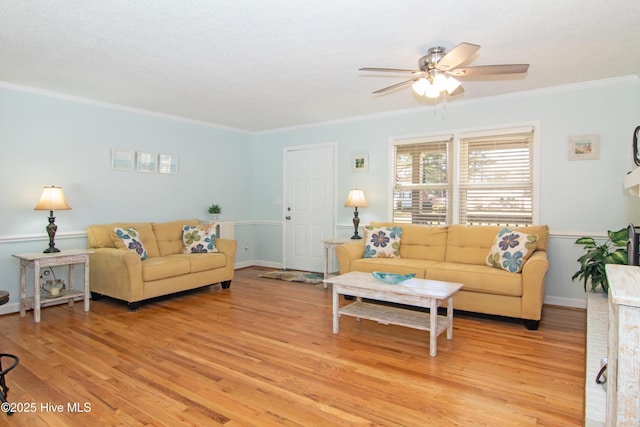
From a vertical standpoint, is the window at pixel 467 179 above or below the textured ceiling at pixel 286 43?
below

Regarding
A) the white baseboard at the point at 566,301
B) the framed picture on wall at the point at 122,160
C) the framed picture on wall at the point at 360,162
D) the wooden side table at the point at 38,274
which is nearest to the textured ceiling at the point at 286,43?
the framed picture on wall at the point at 122,160

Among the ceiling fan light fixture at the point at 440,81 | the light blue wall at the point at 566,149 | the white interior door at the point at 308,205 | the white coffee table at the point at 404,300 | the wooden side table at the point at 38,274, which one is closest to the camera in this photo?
the ceiling fan light fixture at the point at 440,81

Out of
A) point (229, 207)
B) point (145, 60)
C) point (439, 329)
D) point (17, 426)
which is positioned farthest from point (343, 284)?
point (229, 207)

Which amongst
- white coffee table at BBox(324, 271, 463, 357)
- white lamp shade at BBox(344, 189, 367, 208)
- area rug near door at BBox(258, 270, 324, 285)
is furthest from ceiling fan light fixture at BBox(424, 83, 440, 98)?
area rug near door at BBox(258, 270, 324, 285)

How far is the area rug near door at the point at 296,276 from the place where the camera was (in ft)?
17.8

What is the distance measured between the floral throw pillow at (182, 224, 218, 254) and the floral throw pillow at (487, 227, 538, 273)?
130 inches

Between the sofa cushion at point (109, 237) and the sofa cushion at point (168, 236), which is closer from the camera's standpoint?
the sofa cushion at point (109, 237)

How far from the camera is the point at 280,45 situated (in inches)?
115

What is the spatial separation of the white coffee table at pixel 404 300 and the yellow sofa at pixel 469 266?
598 millimetres

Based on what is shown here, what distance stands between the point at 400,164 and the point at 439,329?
2.73 meters

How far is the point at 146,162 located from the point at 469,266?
13.7 feet

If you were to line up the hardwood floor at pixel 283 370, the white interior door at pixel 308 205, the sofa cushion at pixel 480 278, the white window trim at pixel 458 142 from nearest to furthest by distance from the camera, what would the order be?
the hardwood floor at pixel 283 370, the sofa cushion at pixel 480 278, the white window trim at pixel 458 142, the white interior door at pixel 308 205

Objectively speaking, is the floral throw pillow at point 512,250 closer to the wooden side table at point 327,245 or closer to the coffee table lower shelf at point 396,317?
the coffee table lower shelf at point 396,317

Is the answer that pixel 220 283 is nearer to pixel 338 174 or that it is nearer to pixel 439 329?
pixel 338 174
